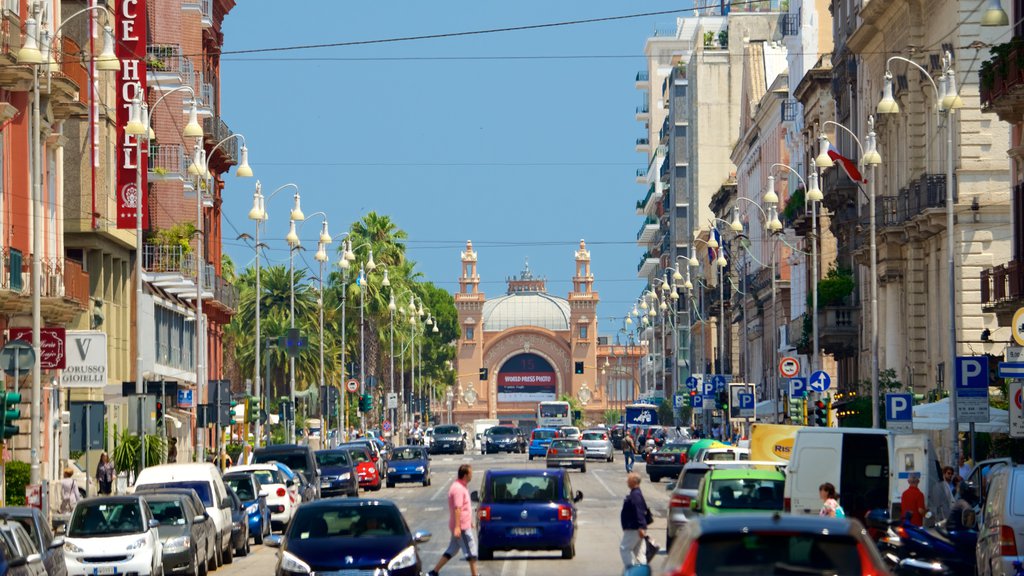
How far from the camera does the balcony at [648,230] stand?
16888cm

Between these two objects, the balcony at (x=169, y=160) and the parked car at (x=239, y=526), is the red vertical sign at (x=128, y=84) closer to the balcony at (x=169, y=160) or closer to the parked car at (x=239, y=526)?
the balcony at (x=169, y=160)

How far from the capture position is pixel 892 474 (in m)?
31.0

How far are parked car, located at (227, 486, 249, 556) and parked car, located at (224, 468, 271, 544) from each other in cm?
230

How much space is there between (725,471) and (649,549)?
3.62 m

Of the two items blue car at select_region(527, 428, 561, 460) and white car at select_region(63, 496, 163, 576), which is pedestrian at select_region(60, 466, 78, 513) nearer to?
white car at select_region(63, 496, 163, 576)

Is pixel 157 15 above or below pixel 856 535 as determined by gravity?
above

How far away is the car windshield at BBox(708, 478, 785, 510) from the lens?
93.4 feet

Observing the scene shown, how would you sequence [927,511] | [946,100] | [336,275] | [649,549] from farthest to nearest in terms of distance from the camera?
[336,275] → [946,100] → [927,511] → [649,549]

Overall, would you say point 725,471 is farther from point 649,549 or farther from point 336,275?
point 336,275

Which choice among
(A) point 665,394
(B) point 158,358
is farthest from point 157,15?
(A) point 665,394

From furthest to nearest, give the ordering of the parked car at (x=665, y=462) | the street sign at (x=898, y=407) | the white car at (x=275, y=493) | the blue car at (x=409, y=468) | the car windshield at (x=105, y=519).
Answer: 1. the parked car at (x=665, y=462)
2. the blue car at (x=409, y=468)
3. the white car at (x=275, y=493)
4. the street sign at (x=898, y=407)
5. the car windshield at (x=105, y=519)

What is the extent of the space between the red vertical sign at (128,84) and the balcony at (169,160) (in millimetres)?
12197

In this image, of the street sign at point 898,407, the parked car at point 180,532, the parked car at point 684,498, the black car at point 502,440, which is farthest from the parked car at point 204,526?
the black car at point 502,440

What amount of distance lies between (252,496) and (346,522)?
15212mm
